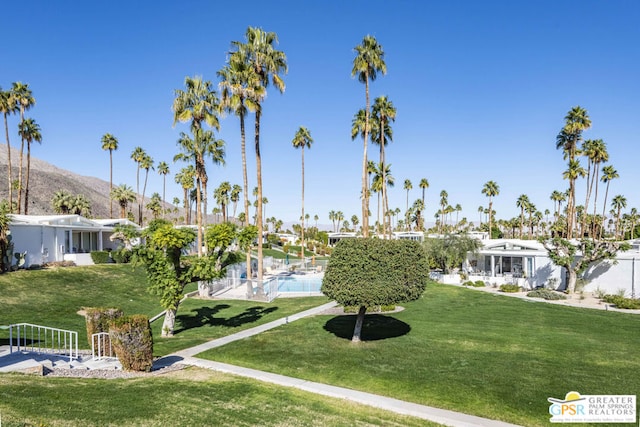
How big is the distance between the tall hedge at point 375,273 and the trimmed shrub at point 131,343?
23.1 ft

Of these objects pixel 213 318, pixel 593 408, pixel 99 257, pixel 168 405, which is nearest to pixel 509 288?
pixel 213 318

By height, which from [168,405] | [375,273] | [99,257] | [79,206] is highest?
[79,206]

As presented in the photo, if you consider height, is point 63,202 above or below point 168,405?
above

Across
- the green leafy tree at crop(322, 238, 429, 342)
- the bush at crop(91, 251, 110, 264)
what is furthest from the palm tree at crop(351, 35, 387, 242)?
the bush at crop(91, 251, 110, 264)

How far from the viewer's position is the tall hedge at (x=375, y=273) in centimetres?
1568

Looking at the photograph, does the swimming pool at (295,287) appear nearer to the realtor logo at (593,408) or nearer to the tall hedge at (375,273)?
the tall hedge at (375,273)

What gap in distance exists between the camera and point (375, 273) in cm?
1593

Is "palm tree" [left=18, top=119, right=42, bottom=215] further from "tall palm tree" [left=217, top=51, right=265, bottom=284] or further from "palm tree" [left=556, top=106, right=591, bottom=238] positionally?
"palm tree" [left=556, top=106, right=591, bottom=238]

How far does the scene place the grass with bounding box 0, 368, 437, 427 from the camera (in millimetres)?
8031

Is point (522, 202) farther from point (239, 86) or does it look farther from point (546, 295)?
point (239, 86)

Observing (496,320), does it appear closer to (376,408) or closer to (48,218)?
(376,408)

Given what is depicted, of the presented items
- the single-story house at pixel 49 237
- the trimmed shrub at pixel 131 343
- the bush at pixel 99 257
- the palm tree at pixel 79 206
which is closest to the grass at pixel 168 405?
the trimmed shrub at pixel 131 343

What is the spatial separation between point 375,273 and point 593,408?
779 cm

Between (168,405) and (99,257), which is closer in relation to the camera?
(168,405)
